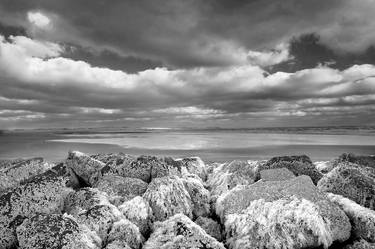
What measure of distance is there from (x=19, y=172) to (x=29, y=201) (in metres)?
3.43

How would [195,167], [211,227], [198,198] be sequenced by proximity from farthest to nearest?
[195,167]
[198,198]
[211,227]

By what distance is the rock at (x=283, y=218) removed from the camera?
599cm

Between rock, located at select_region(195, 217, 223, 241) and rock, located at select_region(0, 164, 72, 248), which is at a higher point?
rock, located at select_region(0, 164, 72, 248)

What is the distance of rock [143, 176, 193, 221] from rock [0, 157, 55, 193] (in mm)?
4528

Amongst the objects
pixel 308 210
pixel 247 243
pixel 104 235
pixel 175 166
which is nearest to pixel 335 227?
pixel 308 210

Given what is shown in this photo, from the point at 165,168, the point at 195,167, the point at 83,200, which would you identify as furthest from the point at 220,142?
the point at 83,200

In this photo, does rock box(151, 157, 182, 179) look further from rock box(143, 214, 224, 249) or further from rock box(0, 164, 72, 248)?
rock box(143, 214, 224, 249)

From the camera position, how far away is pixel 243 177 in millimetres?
9656

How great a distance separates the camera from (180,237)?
5.82 metres

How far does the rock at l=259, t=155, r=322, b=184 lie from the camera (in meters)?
9.88

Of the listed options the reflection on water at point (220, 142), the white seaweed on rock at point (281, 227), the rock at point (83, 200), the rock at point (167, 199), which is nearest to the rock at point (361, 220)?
the white seaweed on rock at point (281, 227)

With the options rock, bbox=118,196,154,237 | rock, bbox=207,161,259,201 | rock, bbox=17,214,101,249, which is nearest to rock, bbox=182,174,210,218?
rock, bbox=207,161,259,201

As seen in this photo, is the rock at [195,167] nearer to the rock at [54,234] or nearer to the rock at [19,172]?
the rock at [19,172]

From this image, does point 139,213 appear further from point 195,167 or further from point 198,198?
point 195,167
